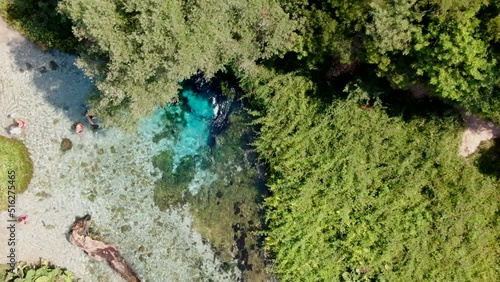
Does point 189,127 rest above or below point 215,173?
above

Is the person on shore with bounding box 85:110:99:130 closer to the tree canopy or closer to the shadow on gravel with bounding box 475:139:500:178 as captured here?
the tree canopy

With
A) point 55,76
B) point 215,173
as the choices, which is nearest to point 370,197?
point 215,173

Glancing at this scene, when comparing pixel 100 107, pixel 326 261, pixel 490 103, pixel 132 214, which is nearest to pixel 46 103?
pixel 100 107

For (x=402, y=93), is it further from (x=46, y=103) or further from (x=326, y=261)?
(x=46, y=103)

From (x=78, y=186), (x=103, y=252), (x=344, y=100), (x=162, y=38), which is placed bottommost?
(x=103, y=252)

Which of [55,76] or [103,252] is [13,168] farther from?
[103,252]

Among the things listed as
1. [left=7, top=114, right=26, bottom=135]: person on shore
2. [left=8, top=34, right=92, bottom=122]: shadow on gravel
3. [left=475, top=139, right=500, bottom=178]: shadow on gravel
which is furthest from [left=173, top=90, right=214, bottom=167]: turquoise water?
[left=475, top=139, right=500, bottom=178]: shadow on gravel
